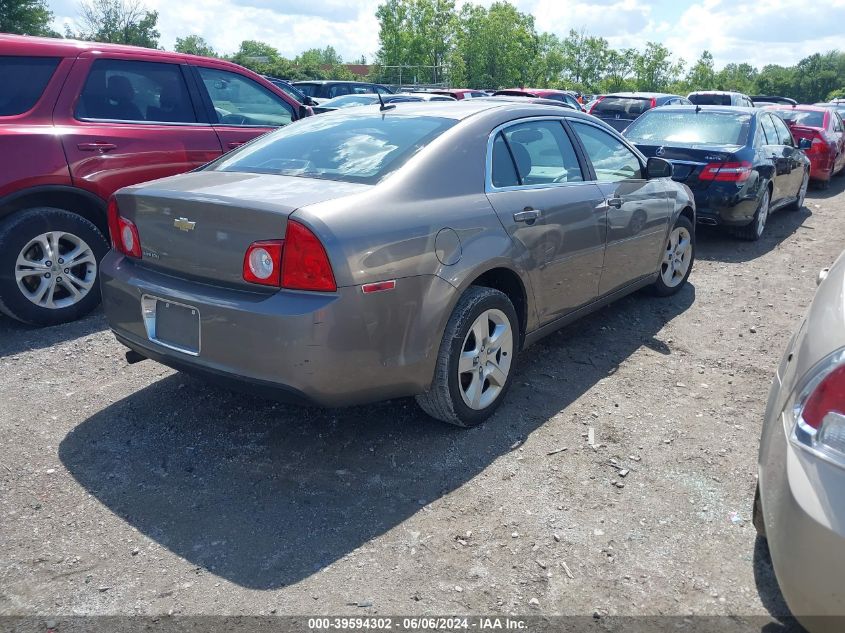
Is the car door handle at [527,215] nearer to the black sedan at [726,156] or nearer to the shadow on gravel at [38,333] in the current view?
the shadow on gravel at [38,333]

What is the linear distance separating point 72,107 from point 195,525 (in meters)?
3.60

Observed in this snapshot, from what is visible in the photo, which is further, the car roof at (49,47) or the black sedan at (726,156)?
the black sedan at (726,156)

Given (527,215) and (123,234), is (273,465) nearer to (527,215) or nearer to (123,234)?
(123,234)

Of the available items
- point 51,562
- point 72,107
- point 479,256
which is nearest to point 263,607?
point 51,562

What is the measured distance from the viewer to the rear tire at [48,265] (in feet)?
15.8

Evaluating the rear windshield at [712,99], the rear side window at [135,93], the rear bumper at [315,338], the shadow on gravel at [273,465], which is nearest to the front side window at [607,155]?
the shadow on gravel at [273,465]

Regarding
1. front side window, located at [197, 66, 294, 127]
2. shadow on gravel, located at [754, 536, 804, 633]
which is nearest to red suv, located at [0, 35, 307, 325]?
front side window, located at [197, 66, 294, 127]

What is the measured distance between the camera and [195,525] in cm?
293

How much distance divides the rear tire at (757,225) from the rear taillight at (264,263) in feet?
22.2

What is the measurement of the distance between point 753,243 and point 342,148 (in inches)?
251

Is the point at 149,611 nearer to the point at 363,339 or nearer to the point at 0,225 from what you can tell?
the point at 363,339

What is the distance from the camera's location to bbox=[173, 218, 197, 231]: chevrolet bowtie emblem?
3.25m

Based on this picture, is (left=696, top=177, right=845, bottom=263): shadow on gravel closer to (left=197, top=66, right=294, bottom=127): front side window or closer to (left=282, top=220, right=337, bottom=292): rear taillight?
(left=197, top=66, right=294, bottom=127): front side window

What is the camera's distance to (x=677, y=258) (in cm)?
605
